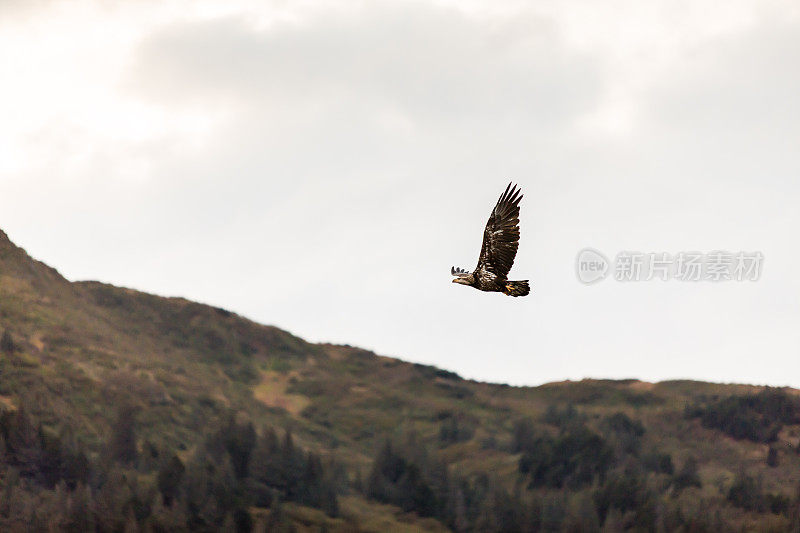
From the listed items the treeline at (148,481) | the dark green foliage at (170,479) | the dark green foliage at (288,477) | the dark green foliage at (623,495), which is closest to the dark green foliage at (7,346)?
the treeline at (148,481)

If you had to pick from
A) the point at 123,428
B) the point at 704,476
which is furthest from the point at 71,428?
the point at 704,476

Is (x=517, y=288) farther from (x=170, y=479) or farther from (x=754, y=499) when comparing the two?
(x=754, y=499)

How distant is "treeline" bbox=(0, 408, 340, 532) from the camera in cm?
14250

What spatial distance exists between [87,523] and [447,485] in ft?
200

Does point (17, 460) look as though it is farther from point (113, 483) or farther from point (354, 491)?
point (354, 491)

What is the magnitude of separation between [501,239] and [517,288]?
1590mm

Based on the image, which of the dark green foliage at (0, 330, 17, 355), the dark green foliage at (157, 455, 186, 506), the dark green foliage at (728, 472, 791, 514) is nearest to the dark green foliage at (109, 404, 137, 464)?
the dark green foliage at (157, 455, 186, 506)

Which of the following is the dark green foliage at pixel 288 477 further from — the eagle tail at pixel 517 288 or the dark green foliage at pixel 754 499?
the eagle tail at pixel 517 288

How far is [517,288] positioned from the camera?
102 ft

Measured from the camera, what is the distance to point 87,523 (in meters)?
141

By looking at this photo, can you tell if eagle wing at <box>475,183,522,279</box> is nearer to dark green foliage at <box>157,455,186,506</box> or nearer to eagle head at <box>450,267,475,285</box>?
eagle head at <box>450,267,475,285</box>

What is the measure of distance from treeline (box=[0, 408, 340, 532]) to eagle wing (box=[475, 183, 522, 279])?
11827 cm

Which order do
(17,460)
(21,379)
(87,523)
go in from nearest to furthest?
1. (87,523)
2. (17,460)
3. (21,379)

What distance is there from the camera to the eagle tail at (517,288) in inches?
1214
